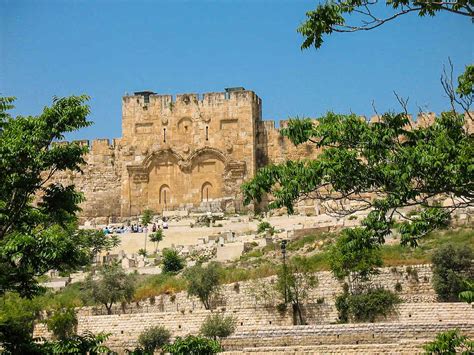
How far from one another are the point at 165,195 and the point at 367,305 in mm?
19871

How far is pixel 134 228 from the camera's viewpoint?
39.0 meters

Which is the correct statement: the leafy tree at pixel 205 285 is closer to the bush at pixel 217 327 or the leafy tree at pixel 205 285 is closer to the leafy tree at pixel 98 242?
the bush at pixel 217 327

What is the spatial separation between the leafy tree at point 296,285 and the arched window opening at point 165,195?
16639 millimetres

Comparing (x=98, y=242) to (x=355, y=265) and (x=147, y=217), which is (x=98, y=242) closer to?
(x=147, y=217)

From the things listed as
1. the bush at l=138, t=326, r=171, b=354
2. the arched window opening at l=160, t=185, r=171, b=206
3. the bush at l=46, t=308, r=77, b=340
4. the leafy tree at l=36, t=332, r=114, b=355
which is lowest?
the leafy tree at l=36, t=332, r=114, b=355

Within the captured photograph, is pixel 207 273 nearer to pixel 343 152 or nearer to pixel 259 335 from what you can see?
pixel 259 335

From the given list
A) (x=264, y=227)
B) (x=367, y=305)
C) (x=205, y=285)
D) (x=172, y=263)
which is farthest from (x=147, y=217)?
(x=367, y=305)

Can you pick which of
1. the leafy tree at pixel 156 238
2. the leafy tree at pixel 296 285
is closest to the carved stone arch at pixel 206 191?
the leafy tree at pixel 156 238

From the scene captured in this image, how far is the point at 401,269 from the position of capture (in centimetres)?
2558

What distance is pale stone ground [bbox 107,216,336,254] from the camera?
35188 mm

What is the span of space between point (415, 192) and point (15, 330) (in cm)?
665

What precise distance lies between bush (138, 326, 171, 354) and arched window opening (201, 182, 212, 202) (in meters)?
18.3

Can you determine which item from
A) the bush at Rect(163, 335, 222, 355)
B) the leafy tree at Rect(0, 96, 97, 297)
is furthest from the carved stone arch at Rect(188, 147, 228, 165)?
the leafy tree at Rect(0, 96, 97, 297)

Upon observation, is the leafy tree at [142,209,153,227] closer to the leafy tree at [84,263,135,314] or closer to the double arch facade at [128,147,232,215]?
the double arch facade at [128,147,232,215]
